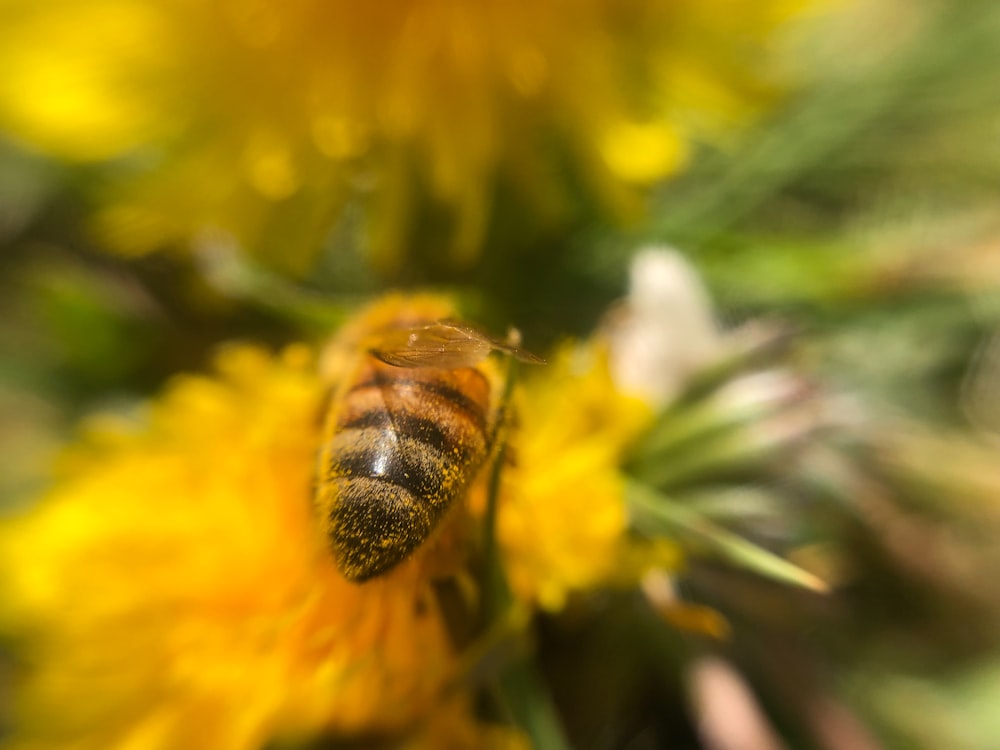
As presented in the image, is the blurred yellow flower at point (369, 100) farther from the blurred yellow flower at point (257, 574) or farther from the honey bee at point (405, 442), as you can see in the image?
the honey bee at point (405, 442)

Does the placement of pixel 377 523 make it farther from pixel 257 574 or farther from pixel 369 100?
pixel 369 100

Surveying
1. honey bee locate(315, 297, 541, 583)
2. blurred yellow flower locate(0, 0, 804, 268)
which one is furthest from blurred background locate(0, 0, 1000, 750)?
honey bee locate(315, 297, 541, 583)

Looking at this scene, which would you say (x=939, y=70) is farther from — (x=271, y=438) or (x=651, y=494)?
(x=271, y=438)

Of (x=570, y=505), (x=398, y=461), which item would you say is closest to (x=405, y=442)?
(x=398, y=461)

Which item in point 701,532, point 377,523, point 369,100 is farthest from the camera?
point 369,100

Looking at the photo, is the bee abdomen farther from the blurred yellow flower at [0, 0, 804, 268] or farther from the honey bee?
the blurred yellow flower at [0, 0, 804, 268]

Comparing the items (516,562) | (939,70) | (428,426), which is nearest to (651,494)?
(516,562)
